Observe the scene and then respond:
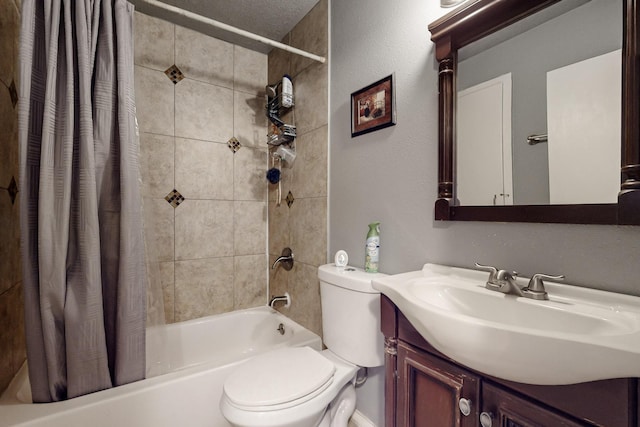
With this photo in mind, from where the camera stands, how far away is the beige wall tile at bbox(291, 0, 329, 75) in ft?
5.45

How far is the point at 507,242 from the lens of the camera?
91 centimetres

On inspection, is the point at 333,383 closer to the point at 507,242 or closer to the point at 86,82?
the point at 507,242

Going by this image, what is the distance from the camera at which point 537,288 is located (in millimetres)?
770

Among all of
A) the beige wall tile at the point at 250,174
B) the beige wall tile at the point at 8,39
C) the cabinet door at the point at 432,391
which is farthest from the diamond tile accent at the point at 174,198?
the cabinet door at the point at 432,391

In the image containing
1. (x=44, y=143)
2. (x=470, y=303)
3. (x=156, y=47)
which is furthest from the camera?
(x=156, y=47)

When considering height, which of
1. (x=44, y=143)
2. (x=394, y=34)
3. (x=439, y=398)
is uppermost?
(x=394, y=34)

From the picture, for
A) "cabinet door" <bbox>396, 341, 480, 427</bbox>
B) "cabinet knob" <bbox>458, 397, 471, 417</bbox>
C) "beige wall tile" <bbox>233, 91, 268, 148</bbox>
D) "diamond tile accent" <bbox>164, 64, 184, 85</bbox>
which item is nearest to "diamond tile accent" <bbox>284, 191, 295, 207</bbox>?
"beige wall tile" <bbox>233, 91, 268, 148</bbox>

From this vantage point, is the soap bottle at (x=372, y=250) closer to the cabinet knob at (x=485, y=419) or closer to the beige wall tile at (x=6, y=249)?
the cabinet knob at (x=485, y=419)

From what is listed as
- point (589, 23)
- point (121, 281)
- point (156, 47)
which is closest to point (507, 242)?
point (589, 23)

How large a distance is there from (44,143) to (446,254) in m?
1.57

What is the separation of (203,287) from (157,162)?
91 cm

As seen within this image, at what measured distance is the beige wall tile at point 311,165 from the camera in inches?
66.3

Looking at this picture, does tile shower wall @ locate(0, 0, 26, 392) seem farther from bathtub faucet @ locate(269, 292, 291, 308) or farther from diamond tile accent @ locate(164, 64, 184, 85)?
bathtub faucet @ locate(269, 292, 291, 308)

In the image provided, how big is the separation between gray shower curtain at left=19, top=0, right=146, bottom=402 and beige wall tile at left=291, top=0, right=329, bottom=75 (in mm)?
959
